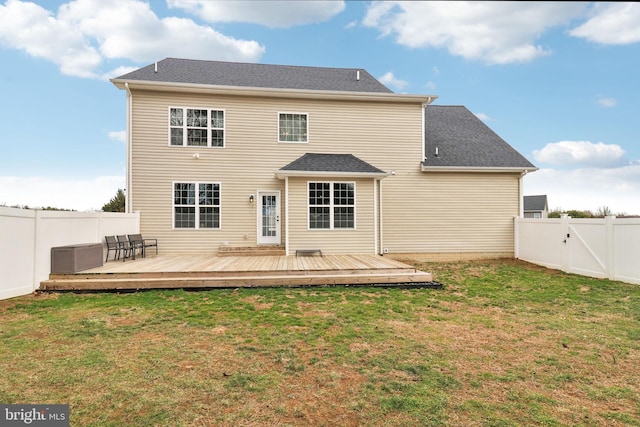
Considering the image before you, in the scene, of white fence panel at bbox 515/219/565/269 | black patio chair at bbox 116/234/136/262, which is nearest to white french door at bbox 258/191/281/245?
black patio chair at bbox 116/234/136/262

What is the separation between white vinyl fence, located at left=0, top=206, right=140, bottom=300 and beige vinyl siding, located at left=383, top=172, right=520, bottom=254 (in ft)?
32.2

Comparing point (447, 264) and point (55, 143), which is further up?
point (55, 143)

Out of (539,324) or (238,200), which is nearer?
(539,324)

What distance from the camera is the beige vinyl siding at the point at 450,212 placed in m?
13.0

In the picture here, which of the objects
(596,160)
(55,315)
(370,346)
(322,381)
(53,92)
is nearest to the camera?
(322,381)

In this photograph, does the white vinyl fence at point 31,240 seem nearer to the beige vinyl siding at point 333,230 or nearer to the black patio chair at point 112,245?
the black patio chair at point 112,245

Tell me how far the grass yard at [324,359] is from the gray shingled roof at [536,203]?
3629 cm

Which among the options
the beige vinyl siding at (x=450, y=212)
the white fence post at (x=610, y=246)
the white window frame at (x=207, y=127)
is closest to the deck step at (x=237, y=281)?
the beige vinyl siding at (x=450, y=212)

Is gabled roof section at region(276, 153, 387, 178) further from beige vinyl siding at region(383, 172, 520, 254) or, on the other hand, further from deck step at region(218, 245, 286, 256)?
deck step at region(218, 245, 286, 256)

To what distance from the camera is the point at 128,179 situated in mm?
11836

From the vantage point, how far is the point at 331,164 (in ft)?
39.7

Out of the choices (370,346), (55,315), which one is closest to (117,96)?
(55,315)

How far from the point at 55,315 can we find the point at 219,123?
8334mm

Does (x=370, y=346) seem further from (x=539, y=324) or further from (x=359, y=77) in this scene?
(x=359, y=77)
